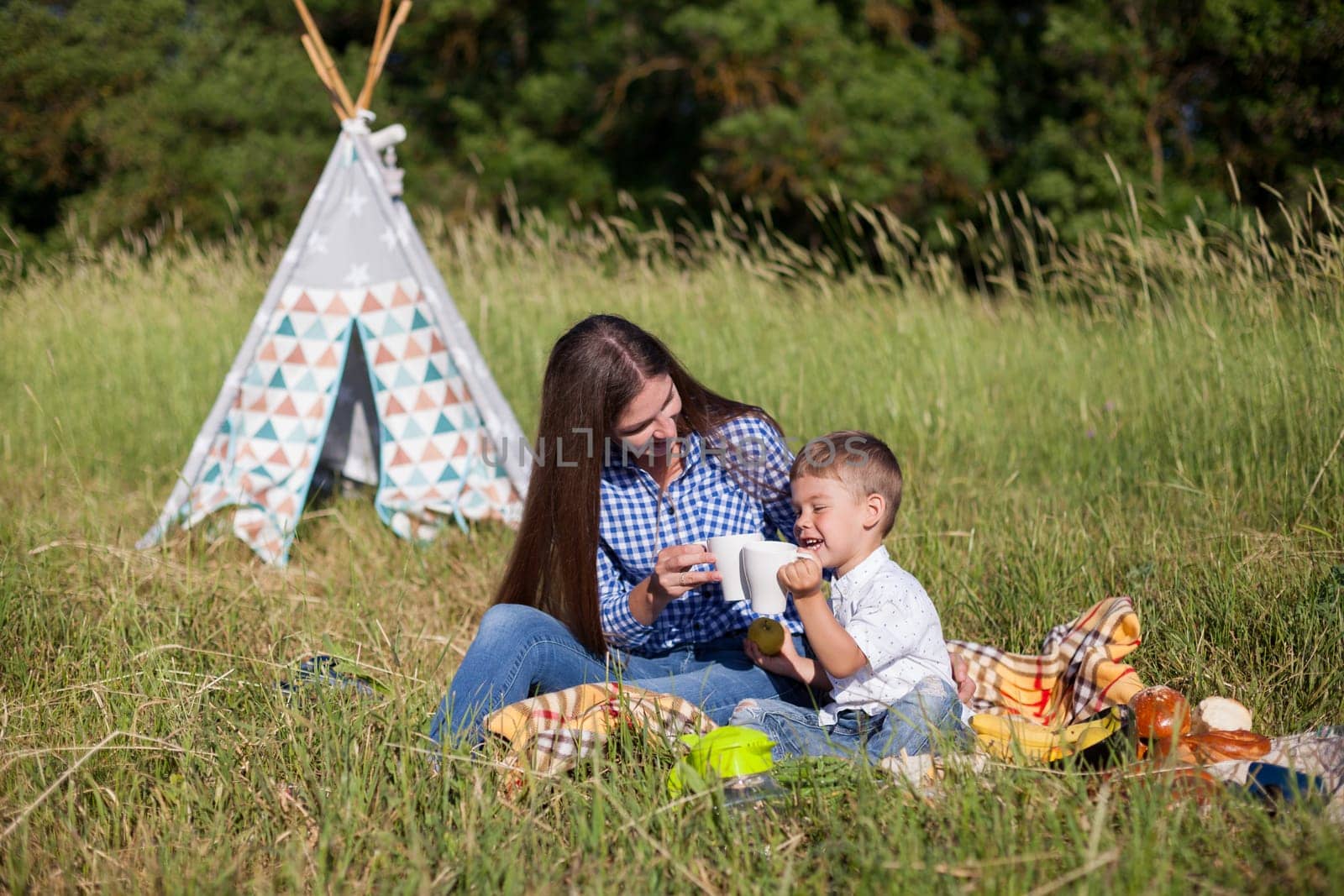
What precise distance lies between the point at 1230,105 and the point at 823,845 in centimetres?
973

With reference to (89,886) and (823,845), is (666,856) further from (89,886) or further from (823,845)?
(89,886)

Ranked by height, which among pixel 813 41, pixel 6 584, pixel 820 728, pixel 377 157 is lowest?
pixel 820 728

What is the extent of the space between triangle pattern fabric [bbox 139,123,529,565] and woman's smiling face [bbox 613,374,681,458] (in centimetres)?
151

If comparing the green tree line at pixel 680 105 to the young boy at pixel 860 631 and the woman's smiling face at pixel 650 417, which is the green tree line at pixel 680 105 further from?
the young boy at pixel 860 631

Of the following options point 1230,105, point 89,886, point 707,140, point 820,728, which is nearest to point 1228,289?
point 820,728

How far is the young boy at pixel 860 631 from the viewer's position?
230cm

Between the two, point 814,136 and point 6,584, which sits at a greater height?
point 814,136

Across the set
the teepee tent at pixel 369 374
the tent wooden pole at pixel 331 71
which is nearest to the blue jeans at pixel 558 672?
the teepee tent at pixel 369 374

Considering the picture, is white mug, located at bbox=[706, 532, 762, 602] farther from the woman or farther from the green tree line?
the green tree line

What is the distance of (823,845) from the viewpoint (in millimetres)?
1902

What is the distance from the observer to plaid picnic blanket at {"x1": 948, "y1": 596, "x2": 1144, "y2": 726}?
2.46 meters

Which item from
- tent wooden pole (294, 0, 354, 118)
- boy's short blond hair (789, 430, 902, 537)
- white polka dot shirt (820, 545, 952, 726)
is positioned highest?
tent wooden pole (294, 0, 354, 118)

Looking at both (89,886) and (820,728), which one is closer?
(89,886)

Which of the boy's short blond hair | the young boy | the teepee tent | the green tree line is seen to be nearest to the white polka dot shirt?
the young boy
